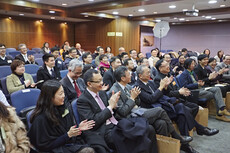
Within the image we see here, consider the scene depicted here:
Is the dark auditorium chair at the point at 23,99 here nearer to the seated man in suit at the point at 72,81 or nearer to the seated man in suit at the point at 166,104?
the seated man in suit at the point at 72,81

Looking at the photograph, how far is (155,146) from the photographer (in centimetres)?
223

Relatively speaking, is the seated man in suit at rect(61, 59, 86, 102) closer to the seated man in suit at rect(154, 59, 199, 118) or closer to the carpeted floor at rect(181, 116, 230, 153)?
the seated man in suit at rect(154, 59, 199, 118)

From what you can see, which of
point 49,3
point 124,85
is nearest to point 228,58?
point 124,85

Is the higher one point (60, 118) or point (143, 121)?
point (60, 118)

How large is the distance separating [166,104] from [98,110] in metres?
1.18

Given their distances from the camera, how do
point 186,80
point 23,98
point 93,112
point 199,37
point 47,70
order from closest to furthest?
point 93,112
point 23,98
point 47,70
point 186,80
point 199,37

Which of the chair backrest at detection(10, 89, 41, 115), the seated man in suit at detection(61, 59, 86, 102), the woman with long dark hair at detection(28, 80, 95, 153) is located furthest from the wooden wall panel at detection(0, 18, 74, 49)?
the woman with long dark hair at detection(28, 80, 95, 153)

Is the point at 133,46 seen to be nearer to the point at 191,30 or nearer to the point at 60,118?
the point at 191,30

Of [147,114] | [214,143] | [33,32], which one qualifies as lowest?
[214,143]

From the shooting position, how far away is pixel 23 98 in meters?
2.61

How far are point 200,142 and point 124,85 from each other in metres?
1.52

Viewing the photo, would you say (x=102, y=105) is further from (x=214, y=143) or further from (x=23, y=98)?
(x=214, y=143)

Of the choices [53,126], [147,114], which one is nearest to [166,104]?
[147,114]

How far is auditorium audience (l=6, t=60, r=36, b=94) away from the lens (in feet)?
10.5
